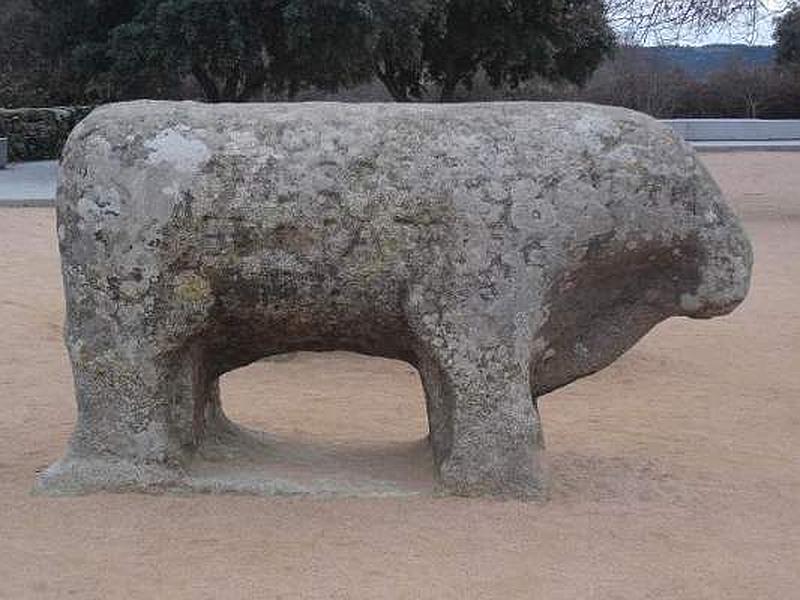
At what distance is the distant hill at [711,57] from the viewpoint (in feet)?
129

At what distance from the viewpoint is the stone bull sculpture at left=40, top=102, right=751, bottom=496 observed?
472cm

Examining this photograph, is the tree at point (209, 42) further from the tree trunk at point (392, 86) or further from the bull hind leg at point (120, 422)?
the bull hind leg at point (120, 422)

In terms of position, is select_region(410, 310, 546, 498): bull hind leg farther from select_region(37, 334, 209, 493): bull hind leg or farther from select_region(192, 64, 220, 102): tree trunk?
select_region(192, 64, 220, 102): tree trunk

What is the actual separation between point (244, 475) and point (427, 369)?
82 centimetres

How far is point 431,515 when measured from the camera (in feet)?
15.4

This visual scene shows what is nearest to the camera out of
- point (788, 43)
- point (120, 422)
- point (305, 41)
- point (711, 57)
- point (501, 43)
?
point (120, 422)

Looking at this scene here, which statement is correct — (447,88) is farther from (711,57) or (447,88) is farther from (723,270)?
(711,57)

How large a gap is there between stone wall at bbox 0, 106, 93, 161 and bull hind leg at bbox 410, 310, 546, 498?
2133cm

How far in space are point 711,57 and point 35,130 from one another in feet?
98.5

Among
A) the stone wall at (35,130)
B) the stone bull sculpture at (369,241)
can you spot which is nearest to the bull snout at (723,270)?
the stone bull sculpture at (369,241)

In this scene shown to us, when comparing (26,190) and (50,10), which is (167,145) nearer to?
(26,190)

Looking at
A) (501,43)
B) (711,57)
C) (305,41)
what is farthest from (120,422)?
(711,57)

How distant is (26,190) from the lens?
61.9 feet

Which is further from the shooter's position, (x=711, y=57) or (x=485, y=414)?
(x=711, y=57)
